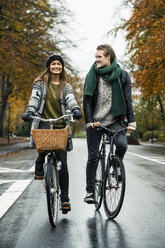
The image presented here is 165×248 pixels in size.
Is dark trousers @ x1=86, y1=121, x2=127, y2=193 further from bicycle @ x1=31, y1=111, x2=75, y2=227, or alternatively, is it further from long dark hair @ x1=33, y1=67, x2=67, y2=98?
long dark hair @ x1=33, y1=67, x2=67, y2=98

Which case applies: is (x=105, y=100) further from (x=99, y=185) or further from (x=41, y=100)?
(x=99, y=185)

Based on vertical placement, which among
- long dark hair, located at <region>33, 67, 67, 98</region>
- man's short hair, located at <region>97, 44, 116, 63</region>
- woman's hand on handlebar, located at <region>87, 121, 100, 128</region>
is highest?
man's short hair, located at <region>97, 44, 116, 63</region>

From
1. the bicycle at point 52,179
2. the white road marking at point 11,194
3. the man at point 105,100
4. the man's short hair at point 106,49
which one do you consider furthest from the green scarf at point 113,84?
the white road marking at point 11,194

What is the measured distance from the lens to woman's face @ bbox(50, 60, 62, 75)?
5031mm

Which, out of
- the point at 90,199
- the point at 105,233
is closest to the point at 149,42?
the point at 90,199

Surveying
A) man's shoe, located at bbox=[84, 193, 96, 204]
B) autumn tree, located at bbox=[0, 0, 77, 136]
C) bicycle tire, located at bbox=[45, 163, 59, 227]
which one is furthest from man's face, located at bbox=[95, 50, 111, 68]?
autumn tree, located at bbox=[0, 0, 77, 136]

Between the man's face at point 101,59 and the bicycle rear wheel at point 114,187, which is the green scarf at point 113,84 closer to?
the man's face at point 101,59

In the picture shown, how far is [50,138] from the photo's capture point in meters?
4.50

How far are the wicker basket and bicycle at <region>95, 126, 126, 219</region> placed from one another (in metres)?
0.71

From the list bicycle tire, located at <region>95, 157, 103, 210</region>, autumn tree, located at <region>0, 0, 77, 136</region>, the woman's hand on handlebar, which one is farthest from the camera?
autumn tree, located at <region>0, 0, 77, 136</region>

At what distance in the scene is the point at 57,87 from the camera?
5.04m

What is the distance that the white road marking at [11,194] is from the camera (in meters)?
5.81

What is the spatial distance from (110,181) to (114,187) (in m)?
0.16

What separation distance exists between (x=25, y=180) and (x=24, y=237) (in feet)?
15.2
